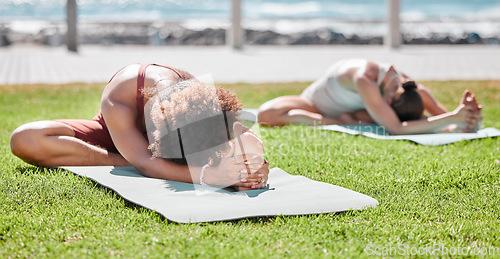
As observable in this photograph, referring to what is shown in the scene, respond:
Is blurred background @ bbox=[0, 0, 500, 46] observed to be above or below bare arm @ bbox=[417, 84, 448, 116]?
below

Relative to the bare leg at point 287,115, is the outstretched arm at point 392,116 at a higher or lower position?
higher

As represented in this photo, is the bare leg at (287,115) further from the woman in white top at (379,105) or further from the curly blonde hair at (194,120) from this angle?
the curly blonde hair at (194,120)

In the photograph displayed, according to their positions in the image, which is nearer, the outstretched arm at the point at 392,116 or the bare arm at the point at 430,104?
the outstretched arm at the point at 392,116

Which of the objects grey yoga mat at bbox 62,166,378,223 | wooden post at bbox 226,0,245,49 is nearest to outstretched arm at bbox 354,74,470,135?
grey yoga mat at bbox 62,166,378,223

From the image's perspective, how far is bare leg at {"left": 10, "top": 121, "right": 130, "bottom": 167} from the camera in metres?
3.65

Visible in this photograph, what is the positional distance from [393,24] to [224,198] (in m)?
12.4

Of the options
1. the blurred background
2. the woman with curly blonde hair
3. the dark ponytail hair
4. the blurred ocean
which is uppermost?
the woman with curly blonde hair

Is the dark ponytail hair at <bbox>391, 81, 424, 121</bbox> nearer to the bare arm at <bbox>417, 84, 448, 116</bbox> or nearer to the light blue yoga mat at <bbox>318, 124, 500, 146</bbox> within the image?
the light blue yoga mat at <bbox>318, 124, 500, 146</bbox>

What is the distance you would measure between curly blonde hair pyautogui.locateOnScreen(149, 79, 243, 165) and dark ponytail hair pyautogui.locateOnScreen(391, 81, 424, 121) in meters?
2.43

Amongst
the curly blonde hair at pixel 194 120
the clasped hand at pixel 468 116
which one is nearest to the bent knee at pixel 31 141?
the curly blonde hair at pixel 194 120

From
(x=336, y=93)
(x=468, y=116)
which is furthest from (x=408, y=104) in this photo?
(x=336, y=93)

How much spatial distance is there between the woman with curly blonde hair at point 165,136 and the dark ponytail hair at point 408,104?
2335 mm

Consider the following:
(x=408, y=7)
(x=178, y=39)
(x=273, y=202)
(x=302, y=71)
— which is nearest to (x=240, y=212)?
(x=273, y=202)

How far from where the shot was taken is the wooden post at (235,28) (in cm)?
1421
